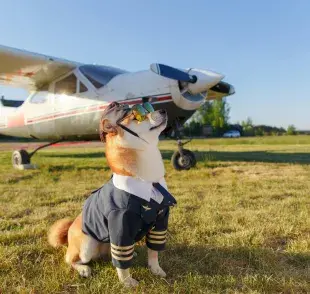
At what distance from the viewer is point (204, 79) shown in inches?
230

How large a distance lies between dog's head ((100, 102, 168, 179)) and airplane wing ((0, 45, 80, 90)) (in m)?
6.08

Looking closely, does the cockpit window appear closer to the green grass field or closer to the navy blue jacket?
the green grass field

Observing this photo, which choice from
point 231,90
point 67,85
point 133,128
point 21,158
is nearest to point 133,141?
point 133,128

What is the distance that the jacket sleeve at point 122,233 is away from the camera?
175 cm

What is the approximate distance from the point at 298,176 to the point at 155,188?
186 inches

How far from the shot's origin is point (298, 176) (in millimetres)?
5781

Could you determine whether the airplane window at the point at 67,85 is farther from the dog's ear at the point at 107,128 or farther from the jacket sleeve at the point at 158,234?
the jacket sleeve at the point at 158,234

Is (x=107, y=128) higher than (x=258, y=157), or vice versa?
(x=107, y=128)

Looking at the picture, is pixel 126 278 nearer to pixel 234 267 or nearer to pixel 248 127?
pixel 234 267

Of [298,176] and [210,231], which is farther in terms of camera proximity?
[298,176]

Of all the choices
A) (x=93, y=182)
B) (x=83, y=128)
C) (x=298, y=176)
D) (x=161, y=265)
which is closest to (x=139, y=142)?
(x=161, y=265)

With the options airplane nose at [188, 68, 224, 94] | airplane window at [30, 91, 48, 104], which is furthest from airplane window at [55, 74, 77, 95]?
airplane nose at [188, 68, 224, 94]

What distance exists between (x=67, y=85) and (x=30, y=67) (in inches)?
39.4

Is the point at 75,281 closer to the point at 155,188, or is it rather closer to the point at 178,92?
the point at 155,188
